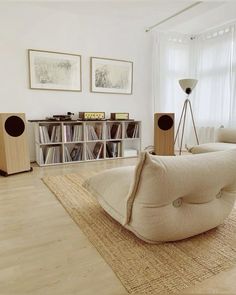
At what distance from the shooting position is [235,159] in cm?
139

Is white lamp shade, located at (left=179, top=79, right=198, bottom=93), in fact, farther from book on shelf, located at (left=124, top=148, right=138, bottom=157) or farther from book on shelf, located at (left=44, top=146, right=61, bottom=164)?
book on shelf, located at (left=44, top=146, right=61, bottom=164)

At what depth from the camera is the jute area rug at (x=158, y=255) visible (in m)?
1.01

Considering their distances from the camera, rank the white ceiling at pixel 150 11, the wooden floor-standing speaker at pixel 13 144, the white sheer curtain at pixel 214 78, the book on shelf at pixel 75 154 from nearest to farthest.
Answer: the wooden floor-standing speaker at pixel 13 144
the white ceiling at pixel 150 11
the book on shelf at pixel 75 154
the white sheer curtain at pixel 214 78

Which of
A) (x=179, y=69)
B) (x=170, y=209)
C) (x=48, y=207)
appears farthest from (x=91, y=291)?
(x=179, y=69)

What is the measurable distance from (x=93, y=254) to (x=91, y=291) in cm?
26

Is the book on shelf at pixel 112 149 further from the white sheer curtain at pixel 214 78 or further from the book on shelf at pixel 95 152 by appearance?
the white sheer curtain at pixel 214 78

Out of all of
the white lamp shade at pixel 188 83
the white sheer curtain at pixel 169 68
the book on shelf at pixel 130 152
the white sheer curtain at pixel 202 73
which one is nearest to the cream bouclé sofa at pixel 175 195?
the book on shelf at pixel 130 152

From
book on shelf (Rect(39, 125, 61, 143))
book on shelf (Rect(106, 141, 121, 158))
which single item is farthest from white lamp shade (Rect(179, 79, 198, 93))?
book on shelf (Rect(39, 125, 61, 143))

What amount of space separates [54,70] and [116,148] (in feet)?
4.97

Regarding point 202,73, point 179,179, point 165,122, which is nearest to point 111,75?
point 165,122

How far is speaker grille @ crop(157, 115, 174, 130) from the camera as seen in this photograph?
361 cm

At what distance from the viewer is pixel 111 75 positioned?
12.5 ft

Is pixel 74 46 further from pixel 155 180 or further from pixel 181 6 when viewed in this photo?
pixel 155 180

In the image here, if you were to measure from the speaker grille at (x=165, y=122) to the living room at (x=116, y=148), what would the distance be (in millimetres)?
64
